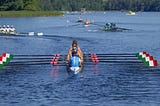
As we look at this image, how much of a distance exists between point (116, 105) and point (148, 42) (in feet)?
136

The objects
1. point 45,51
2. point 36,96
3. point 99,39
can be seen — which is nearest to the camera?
point 36,96

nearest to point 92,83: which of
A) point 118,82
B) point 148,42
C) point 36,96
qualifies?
point 118,82

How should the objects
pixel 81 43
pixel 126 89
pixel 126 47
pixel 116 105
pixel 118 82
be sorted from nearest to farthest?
pixel 116 105
pixel 126 89
pixel 118 82
pixel 126 47
pixel 81 43

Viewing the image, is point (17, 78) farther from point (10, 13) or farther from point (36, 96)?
point (10, 13)

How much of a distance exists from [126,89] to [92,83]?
2.69 meters

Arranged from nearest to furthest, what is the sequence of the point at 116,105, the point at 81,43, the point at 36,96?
1. the point at 116,105
2. the point at 36,96
3. the point at 81,43

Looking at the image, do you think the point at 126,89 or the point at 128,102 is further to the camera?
the point at 126,89

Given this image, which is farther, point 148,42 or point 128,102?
point 148,42

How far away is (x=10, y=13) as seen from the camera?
498ft

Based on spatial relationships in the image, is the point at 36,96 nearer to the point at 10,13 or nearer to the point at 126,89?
the point at 126,89

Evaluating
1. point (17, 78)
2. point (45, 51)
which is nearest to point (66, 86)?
point (17, 78)

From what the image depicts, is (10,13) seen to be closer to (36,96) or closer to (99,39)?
(99,39)

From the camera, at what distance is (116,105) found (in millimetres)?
26516

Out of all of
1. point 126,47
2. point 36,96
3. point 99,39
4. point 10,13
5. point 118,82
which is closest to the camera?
point 36,96
